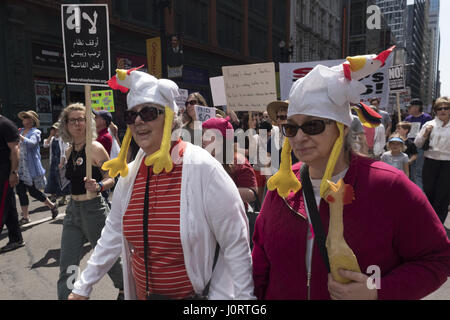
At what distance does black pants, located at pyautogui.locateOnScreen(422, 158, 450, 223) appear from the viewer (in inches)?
207

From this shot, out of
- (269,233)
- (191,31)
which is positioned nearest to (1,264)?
(269,233)

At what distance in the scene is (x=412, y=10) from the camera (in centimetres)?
10000

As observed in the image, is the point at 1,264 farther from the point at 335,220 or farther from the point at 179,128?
the point at 335,220

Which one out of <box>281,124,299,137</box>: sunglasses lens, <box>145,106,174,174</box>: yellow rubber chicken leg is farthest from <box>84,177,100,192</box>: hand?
<box>281,124,299,137</box>: sunglasses lens

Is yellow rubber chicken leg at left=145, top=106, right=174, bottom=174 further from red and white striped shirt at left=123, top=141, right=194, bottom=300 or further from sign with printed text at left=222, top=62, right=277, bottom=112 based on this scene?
sign with printed text at left=222, top=62, right=277, bottom=112

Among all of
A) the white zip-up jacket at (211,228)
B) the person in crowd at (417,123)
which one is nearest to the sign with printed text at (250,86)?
the white zip-up jacket at (211,228)

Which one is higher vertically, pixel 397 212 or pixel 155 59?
pixel 155 59

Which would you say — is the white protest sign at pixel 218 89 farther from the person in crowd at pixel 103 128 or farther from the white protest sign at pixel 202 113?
the person in crowd at pixel 103 128

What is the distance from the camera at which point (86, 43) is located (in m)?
3.52

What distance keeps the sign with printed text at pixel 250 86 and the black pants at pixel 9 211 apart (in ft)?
10.6

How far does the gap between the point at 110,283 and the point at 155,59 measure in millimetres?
10887

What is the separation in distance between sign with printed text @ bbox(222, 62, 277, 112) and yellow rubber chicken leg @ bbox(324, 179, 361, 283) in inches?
151

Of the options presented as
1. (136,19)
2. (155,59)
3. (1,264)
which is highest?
(136,19)

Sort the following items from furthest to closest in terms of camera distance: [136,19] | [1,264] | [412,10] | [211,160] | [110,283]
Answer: [412,10] → [136,19] → [1,264] → [110,283] → [211,160]
